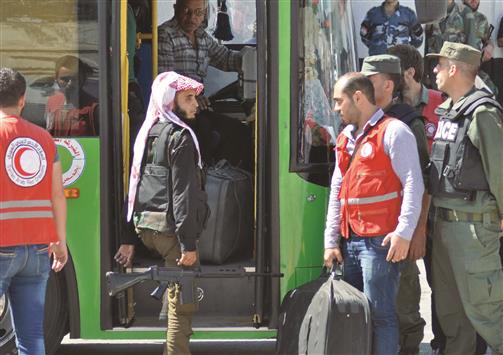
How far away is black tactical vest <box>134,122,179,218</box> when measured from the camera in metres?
5.19

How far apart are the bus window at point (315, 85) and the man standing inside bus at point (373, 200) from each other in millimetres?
344

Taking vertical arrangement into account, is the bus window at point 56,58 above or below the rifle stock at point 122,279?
above

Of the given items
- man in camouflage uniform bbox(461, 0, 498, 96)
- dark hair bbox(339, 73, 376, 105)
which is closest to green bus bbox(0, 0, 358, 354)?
dark hair bbox(339, 73, 376, 105)

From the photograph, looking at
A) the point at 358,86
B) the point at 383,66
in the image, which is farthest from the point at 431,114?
the point at 358,86

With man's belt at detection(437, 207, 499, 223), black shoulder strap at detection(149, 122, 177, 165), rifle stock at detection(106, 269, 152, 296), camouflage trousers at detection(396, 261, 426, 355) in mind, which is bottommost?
camouflage trousers at detection(396, 261, 426, 355)

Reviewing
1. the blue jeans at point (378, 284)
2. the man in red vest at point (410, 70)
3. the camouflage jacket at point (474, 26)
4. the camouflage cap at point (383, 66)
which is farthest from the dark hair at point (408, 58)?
the camouflage jacket at point (474, 26)

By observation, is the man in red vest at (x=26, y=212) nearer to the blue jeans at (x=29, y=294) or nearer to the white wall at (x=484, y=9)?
the blue jeans at (x=29, y=294)

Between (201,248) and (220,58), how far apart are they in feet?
5.84

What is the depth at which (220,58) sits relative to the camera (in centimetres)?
709

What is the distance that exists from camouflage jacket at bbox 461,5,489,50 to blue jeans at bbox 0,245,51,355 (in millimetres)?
7509

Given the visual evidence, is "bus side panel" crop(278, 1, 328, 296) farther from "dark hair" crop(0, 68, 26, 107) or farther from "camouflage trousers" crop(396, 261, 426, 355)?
"dark hair" crop(0, 68, 26, 107)

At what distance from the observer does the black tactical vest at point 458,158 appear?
514cm

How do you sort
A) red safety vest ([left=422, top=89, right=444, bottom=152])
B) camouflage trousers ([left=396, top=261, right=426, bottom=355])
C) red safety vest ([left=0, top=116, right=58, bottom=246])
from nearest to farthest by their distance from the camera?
red safety vest ([left=0, top=116, right=58, bottom=246]) → camouflage trousers ([left=396, top=261, right=426, bottom=355]) → red safety vest ([left=422, top=89, right=444, bottom=152])

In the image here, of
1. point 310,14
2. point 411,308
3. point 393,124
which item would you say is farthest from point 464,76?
point 411,308
